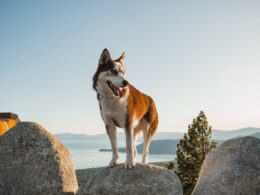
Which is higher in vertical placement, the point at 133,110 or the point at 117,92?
the point at 117,92

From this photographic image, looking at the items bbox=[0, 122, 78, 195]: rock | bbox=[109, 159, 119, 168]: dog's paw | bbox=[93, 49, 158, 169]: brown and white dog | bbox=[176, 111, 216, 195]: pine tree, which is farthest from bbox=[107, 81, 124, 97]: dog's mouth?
bbox=[176, 111, 216, 195]: pine tree

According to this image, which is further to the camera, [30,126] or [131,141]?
[30,126]

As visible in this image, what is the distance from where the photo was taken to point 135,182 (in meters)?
10.6

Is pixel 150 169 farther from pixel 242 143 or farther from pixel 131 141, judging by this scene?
pixel 242 143

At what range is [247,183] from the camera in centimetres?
1094

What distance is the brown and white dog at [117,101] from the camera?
901 centimetres

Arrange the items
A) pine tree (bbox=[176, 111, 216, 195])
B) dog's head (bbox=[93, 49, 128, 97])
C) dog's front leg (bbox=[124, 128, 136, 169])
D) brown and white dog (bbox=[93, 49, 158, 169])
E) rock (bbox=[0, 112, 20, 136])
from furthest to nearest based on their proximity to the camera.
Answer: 1. pine tree (bbox=[176, 111, 216, 195])
2. rock (bbox=[0, 112, 20, 136])
3. dog's front leg (bbox=[124, 128, 136, 169])
4. brown and white dog (bbox=[93, 49, 158, 169])
5. dog's head (bbox=[93, 49, 128, 97])

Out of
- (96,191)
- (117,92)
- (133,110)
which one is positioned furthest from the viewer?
(96,191)

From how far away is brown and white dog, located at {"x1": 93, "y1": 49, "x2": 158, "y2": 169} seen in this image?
9.01m

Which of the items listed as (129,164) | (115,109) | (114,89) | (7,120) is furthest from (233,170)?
(7,120)

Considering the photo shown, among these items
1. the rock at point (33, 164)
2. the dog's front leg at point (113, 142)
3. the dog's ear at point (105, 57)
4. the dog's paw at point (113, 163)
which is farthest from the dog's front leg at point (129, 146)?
the rock at point (33, 164)

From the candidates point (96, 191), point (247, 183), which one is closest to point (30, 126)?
point (96, 191)

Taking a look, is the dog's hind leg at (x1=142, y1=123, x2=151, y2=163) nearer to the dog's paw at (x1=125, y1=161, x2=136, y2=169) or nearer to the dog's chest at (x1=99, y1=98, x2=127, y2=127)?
the dog's paw at (x1=125, y1=161, x2=136, y2=169)

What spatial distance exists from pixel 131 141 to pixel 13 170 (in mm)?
4515
